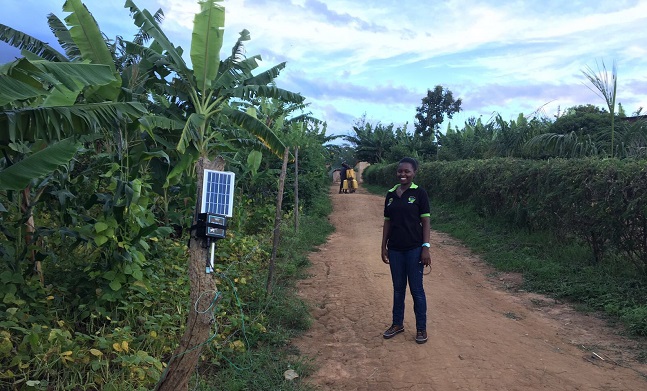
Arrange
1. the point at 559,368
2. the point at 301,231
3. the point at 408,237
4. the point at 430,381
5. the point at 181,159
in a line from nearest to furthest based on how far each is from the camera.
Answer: the point at 430,381 < the point at 559,368 < the point at 408,237 < the point at 181,159 < the point at 301,231

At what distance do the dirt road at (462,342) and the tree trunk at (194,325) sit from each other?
1.36 metres

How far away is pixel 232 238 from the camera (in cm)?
736

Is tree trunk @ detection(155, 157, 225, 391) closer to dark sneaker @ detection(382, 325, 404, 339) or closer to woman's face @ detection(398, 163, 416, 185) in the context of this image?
woman's face @ detection(398, 163, 416, 185)

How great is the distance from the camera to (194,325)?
306cm

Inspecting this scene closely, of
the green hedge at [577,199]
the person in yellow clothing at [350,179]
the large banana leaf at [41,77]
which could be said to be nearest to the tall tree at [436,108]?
the person in yellow clothing at [350,179]

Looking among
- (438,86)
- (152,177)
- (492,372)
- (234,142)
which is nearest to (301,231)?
(234,142)

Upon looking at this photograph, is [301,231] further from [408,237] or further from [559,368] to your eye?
[559,368]

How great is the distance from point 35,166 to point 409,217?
3284 mm

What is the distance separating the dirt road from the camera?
4.00 m

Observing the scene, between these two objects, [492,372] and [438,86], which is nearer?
[492,372]

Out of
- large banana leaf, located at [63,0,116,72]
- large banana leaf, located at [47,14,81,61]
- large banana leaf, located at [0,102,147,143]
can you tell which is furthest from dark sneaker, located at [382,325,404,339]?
large banana leaf, located at [47,14,81,61]

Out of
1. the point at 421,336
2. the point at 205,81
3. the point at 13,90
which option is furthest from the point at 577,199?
the point at 13,90

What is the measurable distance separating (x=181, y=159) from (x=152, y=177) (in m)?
0.58

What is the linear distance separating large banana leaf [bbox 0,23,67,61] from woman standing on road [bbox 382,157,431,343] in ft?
17.0
